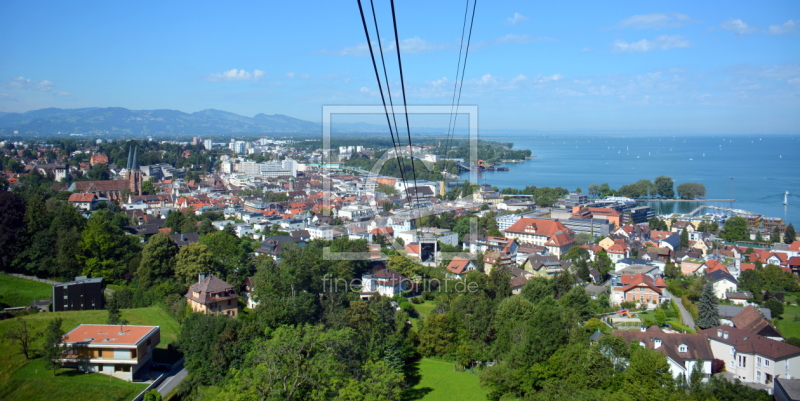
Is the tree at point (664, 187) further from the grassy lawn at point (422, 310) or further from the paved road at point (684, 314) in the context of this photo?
the grassy lawn at point (422, 310)

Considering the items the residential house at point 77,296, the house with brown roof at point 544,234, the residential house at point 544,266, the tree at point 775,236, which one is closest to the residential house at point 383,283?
the residential house at point 544,266

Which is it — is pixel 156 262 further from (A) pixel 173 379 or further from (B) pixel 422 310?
(B) pixel 422 310

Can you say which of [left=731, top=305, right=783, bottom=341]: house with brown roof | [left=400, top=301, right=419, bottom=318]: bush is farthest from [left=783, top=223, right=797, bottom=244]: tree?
[left=400, top=301, right=419, bottom=318]: bush

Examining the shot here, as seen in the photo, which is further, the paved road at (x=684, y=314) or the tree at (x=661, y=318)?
the paved road at (x=684, y=314)

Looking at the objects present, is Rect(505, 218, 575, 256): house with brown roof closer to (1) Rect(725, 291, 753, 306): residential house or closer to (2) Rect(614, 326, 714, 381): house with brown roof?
(1) Rect(725, 291, 753, 306): residential house

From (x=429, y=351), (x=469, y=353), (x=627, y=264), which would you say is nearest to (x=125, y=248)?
(x=429, y=351)

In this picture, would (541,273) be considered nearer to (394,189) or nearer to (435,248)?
(435,248)

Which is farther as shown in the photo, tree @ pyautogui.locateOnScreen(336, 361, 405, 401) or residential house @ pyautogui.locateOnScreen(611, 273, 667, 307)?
residential house @ pyautogui.locateOnScreen(611, 273, 667, 307)
